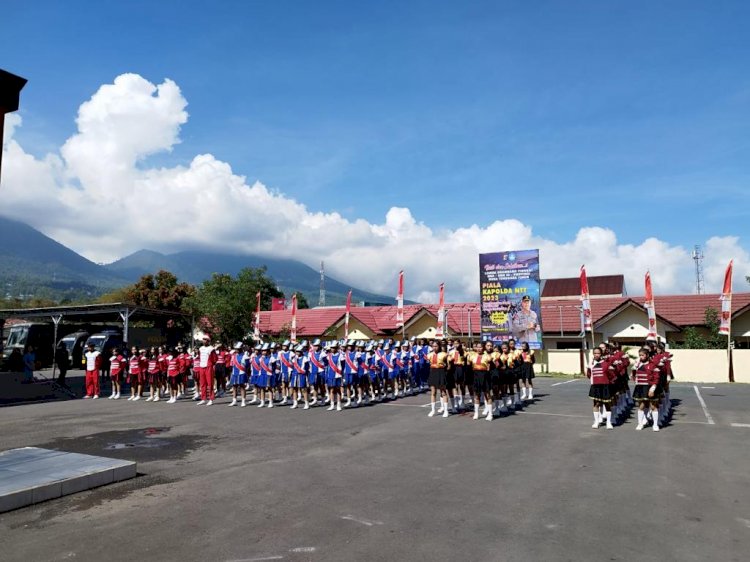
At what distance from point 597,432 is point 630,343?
24.5 meters

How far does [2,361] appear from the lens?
37094mm

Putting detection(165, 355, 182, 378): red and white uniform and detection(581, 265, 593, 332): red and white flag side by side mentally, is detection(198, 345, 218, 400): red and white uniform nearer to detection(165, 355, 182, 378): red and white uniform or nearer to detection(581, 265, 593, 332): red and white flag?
detection(165, 355, 182, 378): red and white uniform

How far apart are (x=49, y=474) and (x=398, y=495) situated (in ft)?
16.1

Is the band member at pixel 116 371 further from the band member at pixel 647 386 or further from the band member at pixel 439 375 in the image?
the band member at pixel 647 386

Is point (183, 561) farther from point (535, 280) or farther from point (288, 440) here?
point (535, 280)

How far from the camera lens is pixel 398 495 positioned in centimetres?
720

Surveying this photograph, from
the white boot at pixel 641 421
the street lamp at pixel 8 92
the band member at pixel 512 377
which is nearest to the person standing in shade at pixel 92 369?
the street lamp at pixel 8 92

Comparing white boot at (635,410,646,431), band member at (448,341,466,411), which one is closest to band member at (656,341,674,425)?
white boot at (635,410,646,431)

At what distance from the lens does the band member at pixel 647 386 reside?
12.2 meters

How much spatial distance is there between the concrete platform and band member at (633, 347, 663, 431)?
1061 centimetres

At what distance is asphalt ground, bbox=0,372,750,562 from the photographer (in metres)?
5.47

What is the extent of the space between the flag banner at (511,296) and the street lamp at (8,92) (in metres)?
25.1

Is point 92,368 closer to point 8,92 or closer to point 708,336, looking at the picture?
point 8,92

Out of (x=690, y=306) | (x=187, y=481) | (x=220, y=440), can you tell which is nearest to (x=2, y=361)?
(x=220, y=440)
